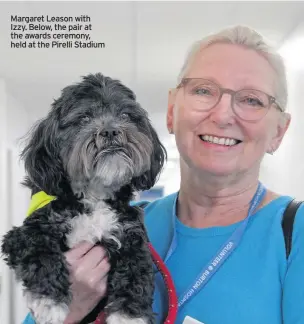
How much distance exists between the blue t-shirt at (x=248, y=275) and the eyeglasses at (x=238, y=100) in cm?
26

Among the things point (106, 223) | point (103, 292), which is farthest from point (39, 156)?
point (103, 292)

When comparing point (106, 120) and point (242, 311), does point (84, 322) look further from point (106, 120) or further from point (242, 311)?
point (106, 120)

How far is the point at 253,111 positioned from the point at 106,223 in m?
0.53

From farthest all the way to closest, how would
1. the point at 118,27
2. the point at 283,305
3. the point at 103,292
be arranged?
the point at 118,27, the point at 103,292, the point at 283,305

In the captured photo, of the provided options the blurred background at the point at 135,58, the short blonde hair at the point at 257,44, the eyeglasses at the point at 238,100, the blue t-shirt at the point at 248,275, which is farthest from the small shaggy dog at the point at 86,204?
the blurred background at the point at 135,58

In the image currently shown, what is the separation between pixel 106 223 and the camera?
46.9 inches

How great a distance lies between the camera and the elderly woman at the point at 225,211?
1.11m

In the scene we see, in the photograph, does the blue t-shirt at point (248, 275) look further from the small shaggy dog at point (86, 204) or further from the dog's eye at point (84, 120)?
the dog's eye at point (84, 120)

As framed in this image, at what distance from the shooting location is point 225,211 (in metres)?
1.37

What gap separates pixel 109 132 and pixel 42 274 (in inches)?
15.3

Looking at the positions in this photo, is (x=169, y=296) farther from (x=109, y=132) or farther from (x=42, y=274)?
(x=109, y=132)

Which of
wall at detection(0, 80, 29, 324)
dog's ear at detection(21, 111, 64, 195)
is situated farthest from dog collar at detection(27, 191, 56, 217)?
wall at detection(0, 80, 29, 324)

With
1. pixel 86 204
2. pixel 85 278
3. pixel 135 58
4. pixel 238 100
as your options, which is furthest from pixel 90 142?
pixel 135 58

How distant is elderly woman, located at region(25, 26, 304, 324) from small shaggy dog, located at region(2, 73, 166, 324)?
0.17 ft
